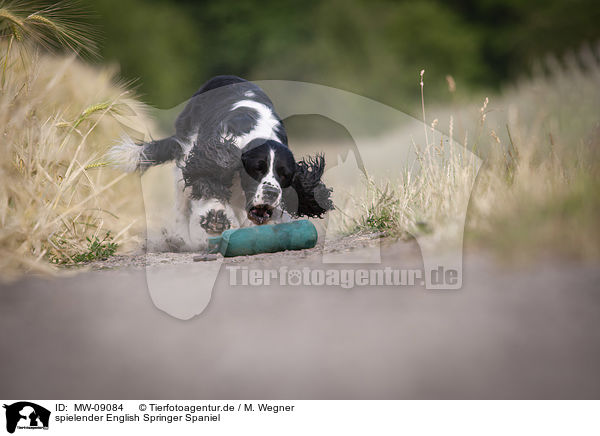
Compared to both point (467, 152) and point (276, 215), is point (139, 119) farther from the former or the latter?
point (467, 152)

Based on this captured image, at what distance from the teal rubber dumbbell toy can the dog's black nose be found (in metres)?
0.22

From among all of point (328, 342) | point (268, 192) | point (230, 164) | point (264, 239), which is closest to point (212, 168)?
point (230, 164)

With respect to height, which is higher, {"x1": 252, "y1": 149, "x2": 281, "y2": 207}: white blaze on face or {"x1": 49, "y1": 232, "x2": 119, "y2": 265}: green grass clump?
{"x1": 252, "y1": 149, "x2": 281, "y2": 207}: white blaze on face

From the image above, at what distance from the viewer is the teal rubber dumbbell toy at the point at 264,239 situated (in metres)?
2.99

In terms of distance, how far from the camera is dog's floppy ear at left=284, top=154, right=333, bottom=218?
388 centimetres

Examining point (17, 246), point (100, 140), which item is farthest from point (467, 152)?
point (100, 140)

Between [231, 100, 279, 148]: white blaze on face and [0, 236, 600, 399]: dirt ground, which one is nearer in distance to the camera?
[0, 236, 600, 399]: dirt ground
